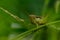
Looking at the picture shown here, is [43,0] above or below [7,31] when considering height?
above

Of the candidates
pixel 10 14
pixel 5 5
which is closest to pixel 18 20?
pixel 10 14

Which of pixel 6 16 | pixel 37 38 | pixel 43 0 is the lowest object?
pixel 37 38

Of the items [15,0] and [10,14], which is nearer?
[10,14]

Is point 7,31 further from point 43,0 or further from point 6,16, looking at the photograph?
point 43,0

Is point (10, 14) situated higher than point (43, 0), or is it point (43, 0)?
point (43, 0)

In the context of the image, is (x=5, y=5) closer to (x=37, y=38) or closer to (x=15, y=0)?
(x=15, y=0)

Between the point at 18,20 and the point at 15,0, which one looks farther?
the point at 15,0
